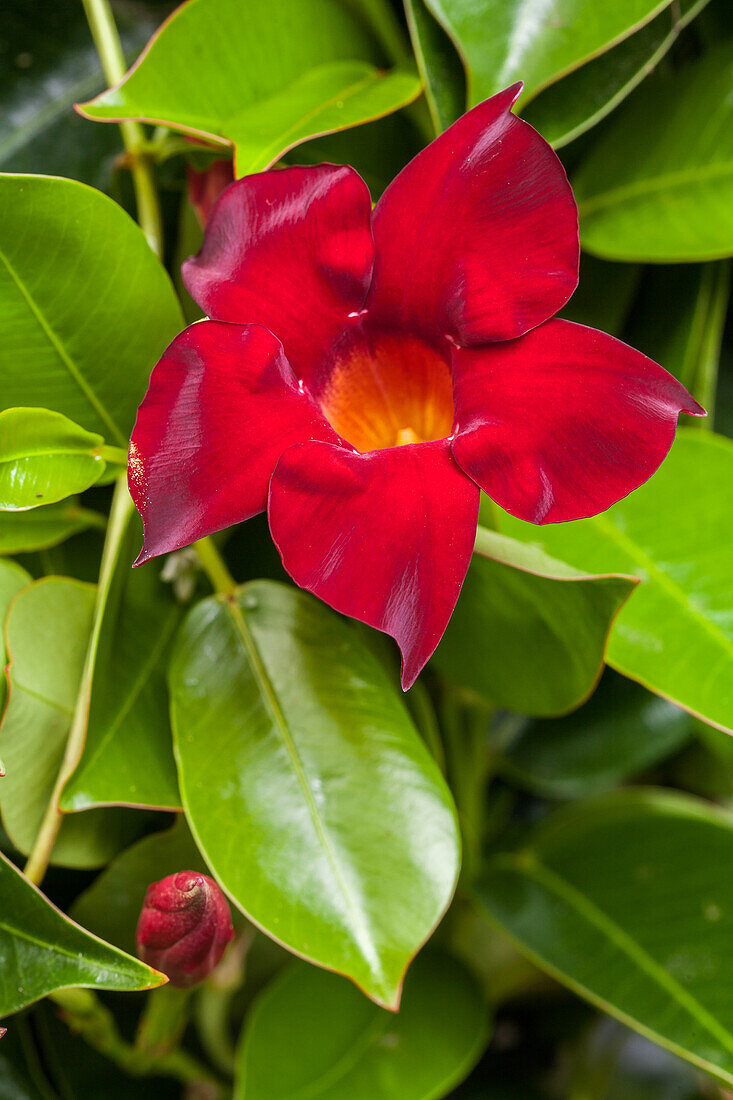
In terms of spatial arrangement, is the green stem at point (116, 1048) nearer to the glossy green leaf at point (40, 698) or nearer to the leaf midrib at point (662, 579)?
the glossy green leaf at point (40, 698)

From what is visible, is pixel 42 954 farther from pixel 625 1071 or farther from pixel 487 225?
pixel 625 1071

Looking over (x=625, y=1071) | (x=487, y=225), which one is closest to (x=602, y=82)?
(x=487, y=225)

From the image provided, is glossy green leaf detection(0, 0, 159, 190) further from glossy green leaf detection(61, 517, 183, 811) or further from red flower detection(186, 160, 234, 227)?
glossy green leaf detection(61, 517, 183, 811)

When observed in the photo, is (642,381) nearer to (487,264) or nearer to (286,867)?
(487,264)

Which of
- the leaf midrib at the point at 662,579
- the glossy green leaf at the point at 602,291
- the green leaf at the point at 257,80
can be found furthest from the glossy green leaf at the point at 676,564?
the green leaf at the point at 257,80

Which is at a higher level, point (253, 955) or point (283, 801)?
point (283, 801)

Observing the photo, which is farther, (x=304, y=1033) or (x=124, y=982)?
(x=304, y=1033)

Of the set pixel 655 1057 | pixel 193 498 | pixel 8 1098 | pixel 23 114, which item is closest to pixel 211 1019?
pixel 8 1098
